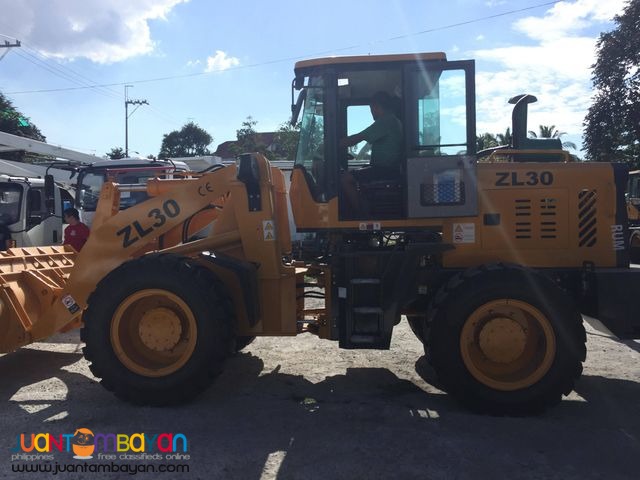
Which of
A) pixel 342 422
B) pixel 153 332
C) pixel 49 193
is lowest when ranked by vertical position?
pixel 342 422

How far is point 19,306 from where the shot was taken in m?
5.16

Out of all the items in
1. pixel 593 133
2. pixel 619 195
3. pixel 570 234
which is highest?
pixel 593 133

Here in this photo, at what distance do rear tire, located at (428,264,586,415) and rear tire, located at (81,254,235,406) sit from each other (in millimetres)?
1896

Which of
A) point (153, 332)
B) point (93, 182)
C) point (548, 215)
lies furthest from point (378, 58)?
point (93, 182)

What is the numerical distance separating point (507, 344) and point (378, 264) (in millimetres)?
1314

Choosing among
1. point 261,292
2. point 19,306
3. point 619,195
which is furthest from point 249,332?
point 619,195

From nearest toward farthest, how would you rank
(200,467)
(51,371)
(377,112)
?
(200,467) < (377,112) < (51,371)

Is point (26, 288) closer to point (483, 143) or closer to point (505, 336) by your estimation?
point (505, 336)

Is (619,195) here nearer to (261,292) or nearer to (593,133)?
(261,292)

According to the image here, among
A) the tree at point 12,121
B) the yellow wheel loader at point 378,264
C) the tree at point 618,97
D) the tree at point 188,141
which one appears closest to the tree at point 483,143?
the yellow wheel loader at point 378,264

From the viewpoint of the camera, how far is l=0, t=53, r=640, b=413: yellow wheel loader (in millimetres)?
4609

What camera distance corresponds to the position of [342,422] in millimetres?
4402

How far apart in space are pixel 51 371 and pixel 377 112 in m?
4.37

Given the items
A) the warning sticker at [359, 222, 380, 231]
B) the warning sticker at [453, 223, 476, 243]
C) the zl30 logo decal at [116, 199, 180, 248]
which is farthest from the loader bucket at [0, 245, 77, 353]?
the warning sticker at [453, 223, 476, 243]
